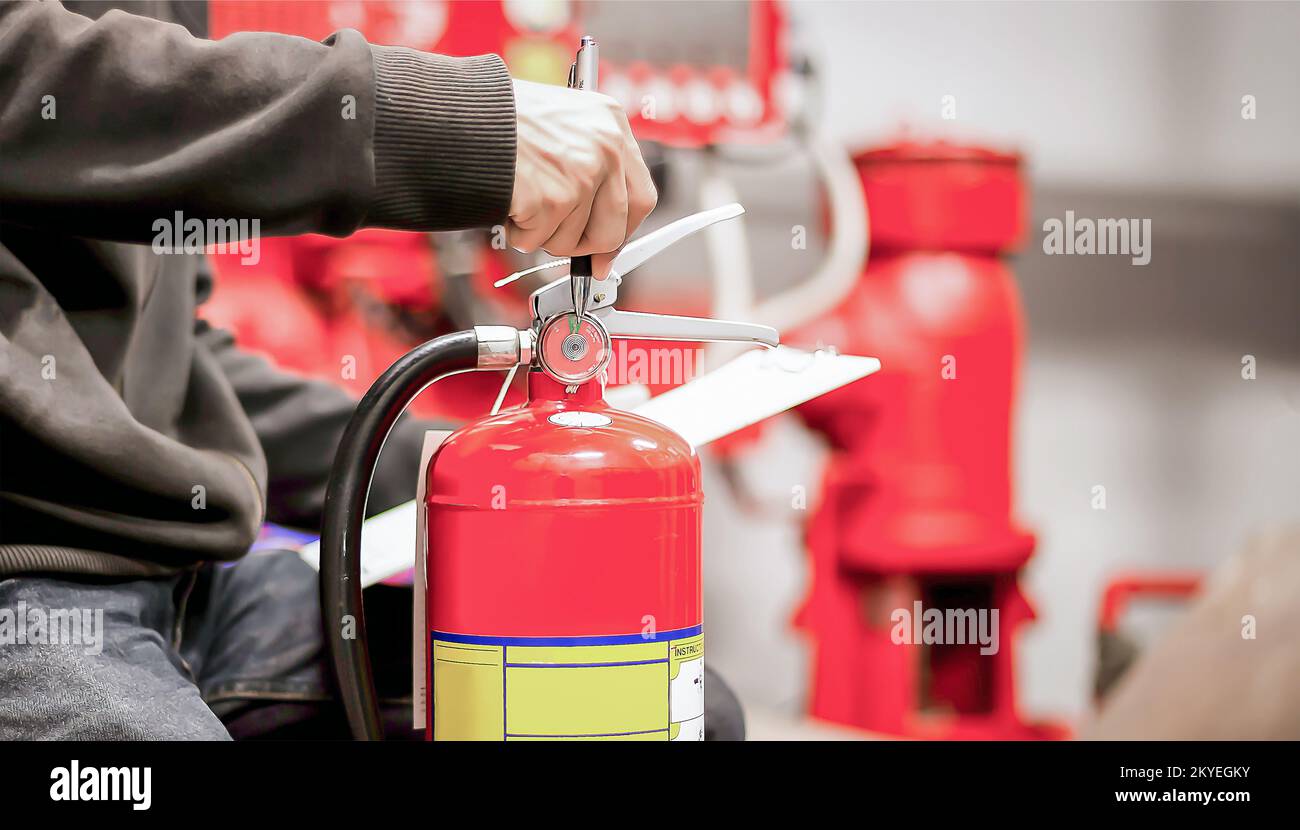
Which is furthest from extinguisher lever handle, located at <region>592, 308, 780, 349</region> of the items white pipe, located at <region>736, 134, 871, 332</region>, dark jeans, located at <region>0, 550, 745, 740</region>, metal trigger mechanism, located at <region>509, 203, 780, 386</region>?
white pipe, located at <region>736, 134, 871, 332</region>

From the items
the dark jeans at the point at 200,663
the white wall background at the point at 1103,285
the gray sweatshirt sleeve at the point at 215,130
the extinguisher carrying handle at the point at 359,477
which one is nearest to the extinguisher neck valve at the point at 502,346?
the extinguisher carrying handle at the point at 359,477

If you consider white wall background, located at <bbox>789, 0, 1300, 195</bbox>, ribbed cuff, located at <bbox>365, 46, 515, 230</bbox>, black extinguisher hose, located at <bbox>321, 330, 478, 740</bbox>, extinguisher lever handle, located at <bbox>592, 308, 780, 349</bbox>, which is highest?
white wall background, located at <bbox>789, 0, 1300, 195</bbox>

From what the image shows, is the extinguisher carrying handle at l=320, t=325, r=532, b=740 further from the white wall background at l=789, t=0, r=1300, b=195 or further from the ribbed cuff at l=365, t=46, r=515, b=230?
the white wall background at l=789, t=0, r=1300, b=195

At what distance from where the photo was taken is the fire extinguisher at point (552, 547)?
24.8 inches

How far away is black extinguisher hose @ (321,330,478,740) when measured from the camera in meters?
0.70

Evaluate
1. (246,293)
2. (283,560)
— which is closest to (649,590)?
(283,560)

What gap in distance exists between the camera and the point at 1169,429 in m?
2.29

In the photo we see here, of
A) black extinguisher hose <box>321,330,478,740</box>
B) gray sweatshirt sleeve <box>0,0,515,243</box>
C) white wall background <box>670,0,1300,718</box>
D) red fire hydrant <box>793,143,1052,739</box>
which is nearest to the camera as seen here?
gray sweatshirt sleeve <box>0,0,515,243</box>

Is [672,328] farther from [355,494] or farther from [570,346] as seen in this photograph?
[355,494]

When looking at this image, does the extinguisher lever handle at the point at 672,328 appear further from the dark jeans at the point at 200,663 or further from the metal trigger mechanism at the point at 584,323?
the dark jeans at the point at 200,663

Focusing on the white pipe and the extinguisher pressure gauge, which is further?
the white pipe

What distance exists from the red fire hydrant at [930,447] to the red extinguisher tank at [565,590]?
90 cm

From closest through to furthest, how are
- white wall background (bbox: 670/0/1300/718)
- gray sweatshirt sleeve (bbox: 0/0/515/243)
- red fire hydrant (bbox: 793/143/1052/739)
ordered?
gray sweatshirt sleeve (bbox: 0/0/515/243) → red fire hydrant (bbox: 793/143/1052/739) → white wall background (bbox: 670/0/1300/718)
